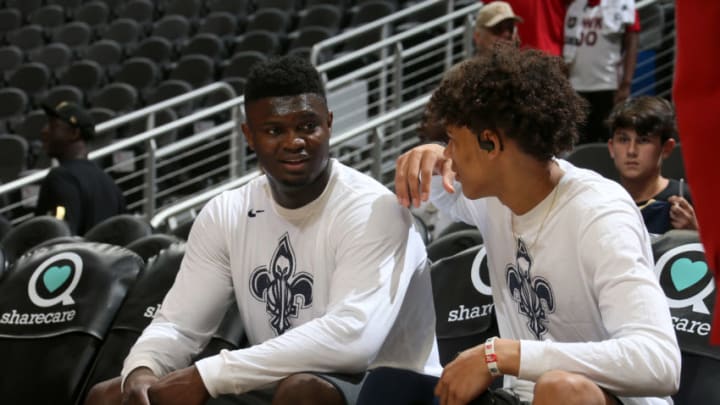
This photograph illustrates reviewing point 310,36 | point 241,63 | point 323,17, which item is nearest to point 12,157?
point 241,63

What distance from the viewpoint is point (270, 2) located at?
404 inches

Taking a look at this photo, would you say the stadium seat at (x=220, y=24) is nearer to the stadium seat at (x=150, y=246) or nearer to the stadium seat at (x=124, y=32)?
the stadium seat at (x=124, y=32)

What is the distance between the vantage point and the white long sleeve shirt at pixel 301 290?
2.83 m

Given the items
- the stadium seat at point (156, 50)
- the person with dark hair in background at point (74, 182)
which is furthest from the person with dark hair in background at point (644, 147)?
the stadium seat at point (156, 50)

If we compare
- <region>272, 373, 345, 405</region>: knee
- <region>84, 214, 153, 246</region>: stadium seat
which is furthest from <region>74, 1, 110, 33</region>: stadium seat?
<region>272, 373, 345, 405</region>: knee

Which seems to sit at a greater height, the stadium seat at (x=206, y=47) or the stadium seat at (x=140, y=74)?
the stadium seat at (x=206, y=47)

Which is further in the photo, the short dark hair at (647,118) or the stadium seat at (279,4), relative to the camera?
the stadium seat at (279,4)

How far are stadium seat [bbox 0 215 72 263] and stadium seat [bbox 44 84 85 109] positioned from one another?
14.3 ft

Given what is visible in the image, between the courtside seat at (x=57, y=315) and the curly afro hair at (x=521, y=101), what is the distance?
4.90 ft

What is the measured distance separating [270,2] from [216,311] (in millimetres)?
7353

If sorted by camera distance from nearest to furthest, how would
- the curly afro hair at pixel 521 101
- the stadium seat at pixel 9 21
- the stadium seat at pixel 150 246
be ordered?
1. the curly afro hair at pixel 521 101
2. the stadium seat at pixel 150 246
3. the stadium seat at pixel 9 21

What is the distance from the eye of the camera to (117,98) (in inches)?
359

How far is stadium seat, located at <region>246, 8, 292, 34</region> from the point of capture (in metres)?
9.69

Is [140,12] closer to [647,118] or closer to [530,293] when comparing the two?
[647,118]
